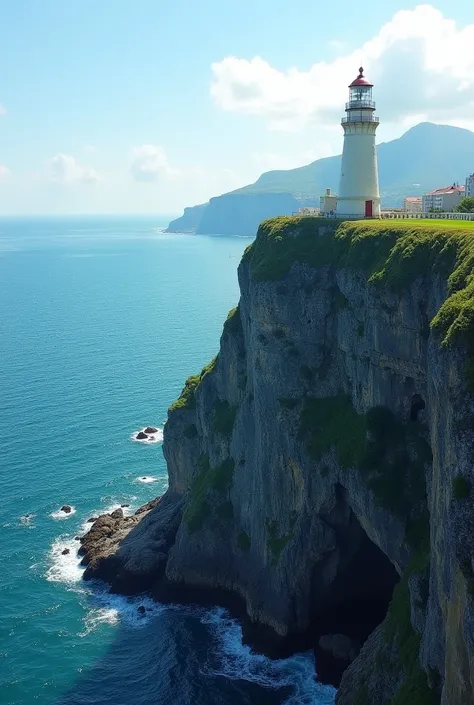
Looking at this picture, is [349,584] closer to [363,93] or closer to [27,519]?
[27,519]

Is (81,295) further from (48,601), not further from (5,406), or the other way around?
(48,601)

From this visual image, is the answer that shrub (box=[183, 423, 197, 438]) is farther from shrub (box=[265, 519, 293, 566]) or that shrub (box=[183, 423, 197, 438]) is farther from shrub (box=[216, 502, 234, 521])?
shrub (box=[265, 519, 293, 566])

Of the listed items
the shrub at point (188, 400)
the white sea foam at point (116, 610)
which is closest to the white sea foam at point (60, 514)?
the white sea foam at point (116, 610)

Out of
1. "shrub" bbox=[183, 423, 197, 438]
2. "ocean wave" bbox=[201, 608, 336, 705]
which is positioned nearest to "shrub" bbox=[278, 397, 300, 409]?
"ocean wave" bbox=[201, 608, 336, 705]

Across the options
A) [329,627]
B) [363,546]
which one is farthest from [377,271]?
[329,627]

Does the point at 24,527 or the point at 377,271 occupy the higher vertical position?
the point at 377,271
